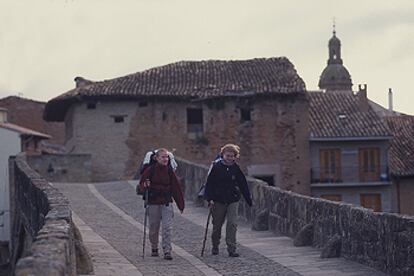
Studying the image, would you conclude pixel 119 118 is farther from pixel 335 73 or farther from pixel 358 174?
pixel 335 73

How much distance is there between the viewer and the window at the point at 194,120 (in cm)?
4484

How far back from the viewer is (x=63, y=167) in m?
39.6

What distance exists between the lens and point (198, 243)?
1546cm

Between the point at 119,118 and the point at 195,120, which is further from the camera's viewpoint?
the point at 195,120

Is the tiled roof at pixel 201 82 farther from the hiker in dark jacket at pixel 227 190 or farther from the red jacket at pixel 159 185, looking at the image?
the red jacket at pixel 159 185

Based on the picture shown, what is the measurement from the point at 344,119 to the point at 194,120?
836 cm

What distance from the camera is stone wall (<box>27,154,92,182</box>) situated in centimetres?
3916

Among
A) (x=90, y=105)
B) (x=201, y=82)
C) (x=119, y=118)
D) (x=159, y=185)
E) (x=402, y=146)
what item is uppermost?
(x=201, y=82)

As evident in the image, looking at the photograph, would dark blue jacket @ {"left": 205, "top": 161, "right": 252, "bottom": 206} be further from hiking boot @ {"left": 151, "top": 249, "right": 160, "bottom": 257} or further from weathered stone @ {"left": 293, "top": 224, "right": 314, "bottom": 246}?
weathered stone @ {"left": 293, "top": 224, "right": 314, "bottom": 246}

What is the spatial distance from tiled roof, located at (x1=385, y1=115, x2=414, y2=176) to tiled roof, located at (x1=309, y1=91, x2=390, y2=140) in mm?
2362

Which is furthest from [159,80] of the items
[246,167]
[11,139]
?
[11,139]

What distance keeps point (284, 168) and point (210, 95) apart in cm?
513

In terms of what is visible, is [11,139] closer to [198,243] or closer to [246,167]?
[246,167]

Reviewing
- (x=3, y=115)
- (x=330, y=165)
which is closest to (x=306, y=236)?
(x=330, y=165)
